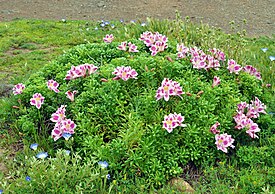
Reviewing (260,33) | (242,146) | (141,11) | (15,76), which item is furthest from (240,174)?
(141,11)

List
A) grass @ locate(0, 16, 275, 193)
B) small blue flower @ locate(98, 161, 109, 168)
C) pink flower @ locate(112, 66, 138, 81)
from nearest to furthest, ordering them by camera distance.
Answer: small blue flower @ locate(98, 161, 109, 168) < grass @ locate(0, 16, 275, 193) < pink flower @ locate(112, 66, 138, 81)

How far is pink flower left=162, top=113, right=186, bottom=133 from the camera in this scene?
3078mm

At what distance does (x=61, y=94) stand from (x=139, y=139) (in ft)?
3.30

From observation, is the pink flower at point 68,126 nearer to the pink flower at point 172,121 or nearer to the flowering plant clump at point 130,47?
the pink flower at point 172,121

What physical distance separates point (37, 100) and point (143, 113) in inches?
40.1

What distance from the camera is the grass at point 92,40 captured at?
2979 millimetres

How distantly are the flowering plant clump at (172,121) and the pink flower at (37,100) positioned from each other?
122cm

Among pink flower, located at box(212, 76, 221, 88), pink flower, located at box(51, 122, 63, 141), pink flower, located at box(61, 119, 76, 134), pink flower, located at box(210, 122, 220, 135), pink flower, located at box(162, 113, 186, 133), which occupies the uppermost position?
pink flower, located at box(212, 76, 221, 88)

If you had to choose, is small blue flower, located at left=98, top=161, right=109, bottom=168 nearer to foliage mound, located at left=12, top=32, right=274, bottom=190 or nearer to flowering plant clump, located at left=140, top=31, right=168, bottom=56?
foliage mound, located at left=12, top=32, right=274, bottom=190

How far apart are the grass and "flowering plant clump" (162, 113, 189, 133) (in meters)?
0.42

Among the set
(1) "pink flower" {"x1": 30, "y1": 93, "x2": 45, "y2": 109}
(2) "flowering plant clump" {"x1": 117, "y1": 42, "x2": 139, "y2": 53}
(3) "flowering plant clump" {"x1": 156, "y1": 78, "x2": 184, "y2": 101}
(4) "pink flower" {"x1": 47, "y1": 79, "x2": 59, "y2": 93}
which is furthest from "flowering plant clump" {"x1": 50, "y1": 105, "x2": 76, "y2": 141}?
(2) "flowering plant clump" {"x1": 117, "y1": 42, "x2": 139, "y2": 53}

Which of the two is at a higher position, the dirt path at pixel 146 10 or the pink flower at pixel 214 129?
the pink flower at pixel 214 129

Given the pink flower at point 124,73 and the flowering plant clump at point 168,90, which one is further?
the pink flower at point 124,73

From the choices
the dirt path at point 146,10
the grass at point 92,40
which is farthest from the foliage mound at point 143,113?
the dirt path at point 146,10
